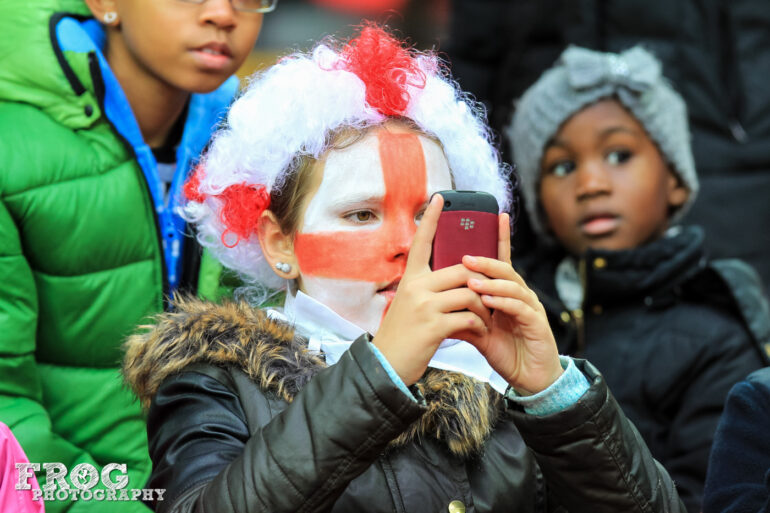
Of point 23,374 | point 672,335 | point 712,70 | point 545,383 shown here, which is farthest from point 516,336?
point 712,70

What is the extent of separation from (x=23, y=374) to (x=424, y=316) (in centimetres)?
107

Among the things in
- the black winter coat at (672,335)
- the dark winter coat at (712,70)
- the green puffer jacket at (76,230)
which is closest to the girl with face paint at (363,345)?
the green puffer jacket at (76,230)

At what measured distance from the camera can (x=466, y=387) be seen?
2016mm

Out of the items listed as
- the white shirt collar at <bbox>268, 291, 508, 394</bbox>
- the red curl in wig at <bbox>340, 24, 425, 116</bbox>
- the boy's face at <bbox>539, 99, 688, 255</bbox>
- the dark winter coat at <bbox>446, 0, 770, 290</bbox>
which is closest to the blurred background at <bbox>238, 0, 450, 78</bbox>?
the dark winter coat at <bbox>446, 0, 770, 290</bbox>

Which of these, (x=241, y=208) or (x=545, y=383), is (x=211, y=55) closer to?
(x=241, y=208)

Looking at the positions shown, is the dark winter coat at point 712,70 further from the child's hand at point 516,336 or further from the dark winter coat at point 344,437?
the child's hand at point 516,336

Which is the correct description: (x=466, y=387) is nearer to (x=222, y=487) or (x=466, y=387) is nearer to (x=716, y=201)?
(x=222, y=487)

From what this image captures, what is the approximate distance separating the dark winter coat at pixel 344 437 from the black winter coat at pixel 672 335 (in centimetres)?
91

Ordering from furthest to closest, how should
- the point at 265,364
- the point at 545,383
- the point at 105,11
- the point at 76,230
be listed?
the point at 105,11 → the point at 76,230 → the point at 265,364 → the point at 545,383

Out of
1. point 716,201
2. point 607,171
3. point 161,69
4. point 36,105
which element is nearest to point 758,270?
point 716,201

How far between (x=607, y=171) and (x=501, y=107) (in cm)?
80

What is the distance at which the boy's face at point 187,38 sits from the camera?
8.20ft

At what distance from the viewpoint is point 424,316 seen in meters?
1.64

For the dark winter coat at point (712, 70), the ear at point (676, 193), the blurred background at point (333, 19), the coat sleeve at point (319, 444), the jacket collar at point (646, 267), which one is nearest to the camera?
the coat sleeve at point (319, 444)
